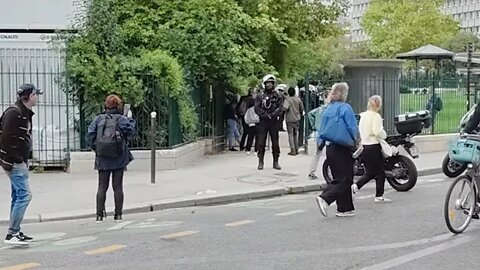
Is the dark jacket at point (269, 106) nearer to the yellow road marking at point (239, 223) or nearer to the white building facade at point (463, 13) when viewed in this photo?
the yellow road marking at point (239, 223)

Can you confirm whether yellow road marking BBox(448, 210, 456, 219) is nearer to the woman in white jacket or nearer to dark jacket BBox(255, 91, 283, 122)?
the woman in white jacket

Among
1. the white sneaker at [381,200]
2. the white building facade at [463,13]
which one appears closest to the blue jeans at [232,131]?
the white sneaker at [381,200]

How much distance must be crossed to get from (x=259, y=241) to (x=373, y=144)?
3.49 meters

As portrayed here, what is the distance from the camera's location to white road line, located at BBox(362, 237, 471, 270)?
724cm

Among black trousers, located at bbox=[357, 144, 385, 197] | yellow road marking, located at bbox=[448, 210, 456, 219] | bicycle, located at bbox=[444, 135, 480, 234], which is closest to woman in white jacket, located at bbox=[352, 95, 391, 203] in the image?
black trousers, located at bbox=[357, 144, 385, 197]

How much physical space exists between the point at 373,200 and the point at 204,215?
106 inches

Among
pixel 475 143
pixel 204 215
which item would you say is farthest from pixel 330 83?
pixel 475 143

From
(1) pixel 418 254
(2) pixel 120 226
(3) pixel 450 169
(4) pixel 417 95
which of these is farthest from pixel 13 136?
(4) pixel 417 95

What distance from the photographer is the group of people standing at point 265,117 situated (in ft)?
48.0

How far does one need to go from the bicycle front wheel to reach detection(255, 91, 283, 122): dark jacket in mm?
6041

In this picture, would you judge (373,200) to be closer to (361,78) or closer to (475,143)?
(475,143)

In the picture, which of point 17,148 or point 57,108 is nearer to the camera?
point 17,148

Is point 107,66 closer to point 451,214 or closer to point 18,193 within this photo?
point 18,193

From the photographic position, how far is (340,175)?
32.4ft
